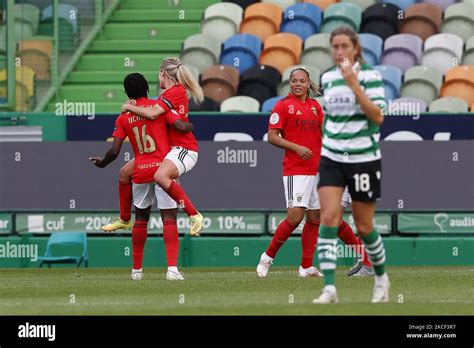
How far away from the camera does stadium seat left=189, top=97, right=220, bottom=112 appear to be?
72.6 feet

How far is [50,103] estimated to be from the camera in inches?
938

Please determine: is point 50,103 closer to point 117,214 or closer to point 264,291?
point 117,214

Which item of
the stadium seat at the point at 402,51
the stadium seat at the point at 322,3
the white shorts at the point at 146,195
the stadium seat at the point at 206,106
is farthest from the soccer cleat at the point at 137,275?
the stadium seat at the point at 322,3

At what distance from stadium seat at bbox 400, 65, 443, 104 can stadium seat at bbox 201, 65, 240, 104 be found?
2631mm

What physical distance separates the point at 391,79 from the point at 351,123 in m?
11.1

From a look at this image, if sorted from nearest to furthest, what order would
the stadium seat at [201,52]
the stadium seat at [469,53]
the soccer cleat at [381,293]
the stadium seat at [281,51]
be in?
1. the soccer cleat at [381,293]
2. the stadium seat at [469,53]
3. the stadium seat at [281,51]
4. the stadium seat at [201,52]

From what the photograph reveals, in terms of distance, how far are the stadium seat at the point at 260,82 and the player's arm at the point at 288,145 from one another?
23.4ft

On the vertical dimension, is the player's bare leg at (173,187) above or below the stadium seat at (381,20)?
below

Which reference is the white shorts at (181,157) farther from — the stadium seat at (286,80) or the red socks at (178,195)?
the stadium seat at (286,80)

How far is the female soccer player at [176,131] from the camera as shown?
15633mm

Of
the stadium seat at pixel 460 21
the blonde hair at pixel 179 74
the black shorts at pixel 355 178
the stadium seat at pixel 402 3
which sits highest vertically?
the stadium seat at pixel 402 3

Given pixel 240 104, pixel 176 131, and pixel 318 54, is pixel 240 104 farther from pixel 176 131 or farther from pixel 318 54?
pixel 176 131
